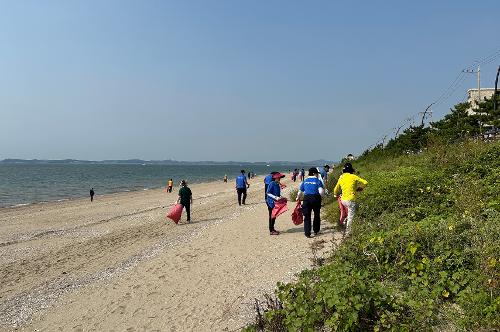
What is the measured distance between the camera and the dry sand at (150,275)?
20.5 ft

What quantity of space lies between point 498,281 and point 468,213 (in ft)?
8.72

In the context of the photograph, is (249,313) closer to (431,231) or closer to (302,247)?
(431,231)

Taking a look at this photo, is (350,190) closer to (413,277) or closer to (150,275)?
(413,277)

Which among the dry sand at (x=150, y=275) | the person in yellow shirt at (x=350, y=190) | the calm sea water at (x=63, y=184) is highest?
the person in yellow shirt at (x=350, y=190)

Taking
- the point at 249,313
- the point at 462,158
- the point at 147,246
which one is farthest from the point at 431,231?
the point at 147,246

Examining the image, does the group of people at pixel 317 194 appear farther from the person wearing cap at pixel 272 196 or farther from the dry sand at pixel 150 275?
the dry sand at pixel 150 275

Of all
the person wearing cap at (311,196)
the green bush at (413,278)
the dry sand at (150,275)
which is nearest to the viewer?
the green bush at (413,278)

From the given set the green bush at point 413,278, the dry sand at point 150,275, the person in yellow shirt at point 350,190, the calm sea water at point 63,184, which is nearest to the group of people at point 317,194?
the person in yellow shirt at point 350,190

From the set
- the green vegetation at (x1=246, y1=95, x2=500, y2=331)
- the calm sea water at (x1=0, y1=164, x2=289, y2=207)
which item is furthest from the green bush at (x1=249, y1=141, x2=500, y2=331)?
the calm sea water at (x1=0, y1=164, x2=289, y2=207)

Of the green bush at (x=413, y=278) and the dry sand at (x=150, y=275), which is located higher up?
the green bush at (x=413, y=278)

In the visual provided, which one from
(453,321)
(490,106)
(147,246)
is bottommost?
(147,246)

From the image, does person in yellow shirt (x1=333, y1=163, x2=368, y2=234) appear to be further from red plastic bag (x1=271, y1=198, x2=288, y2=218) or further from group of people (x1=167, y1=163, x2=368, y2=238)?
red plastic bag (x1=271, y1=198, x2=288, y2=218)

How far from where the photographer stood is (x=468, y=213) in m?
6.41

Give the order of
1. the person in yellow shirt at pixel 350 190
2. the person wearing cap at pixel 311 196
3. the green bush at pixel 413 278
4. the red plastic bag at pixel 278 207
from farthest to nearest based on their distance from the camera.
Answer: the red plastic bag at pixel 278 207 → the person wearing cap at pixel 311 196 → the person in yellow shirt at pixel 350 190 → the green bush at pixel 413 278
